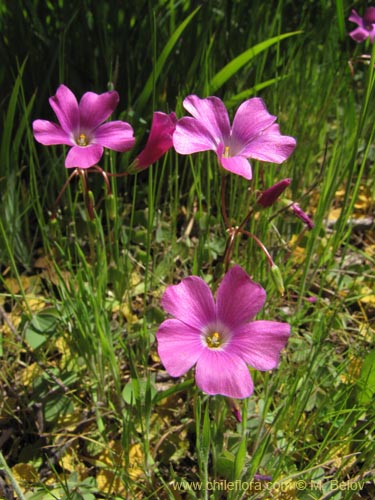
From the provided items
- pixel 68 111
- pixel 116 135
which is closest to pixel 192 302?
pixel 116 135

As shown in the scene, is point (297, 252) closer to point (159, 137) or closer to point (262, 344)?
point (159, 137)

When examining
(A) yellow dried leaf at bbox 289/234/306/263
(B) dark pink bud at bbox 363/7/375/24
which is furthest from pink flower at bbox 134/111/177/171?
(B) dark pink bud at bbox 363/7/375/24

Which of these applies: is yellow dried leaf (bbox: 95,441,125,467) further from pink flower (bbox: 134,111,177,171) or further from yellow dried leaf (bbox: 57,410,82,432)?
pink flower (bbox: 134,111,177,171)

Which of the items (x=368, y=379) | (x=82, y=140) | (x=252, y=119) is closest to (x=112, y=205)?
(x=82, y=140)

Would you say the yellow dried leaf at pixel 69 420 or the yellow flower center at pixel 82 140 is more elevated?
the yellow flower center at pixel 82 140

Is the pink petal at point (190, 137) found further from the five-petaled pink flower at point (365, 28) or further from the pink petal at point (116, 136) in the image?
the five-petaled pink flower at point (365, 28)

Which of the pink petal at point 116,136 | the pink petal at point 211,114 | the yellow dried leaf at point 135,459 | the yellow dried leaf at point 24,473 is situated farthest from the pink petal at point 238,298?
the yellow dried leaf at point 24,473

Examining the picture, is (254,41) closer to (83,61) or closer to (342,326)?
(83,61)
